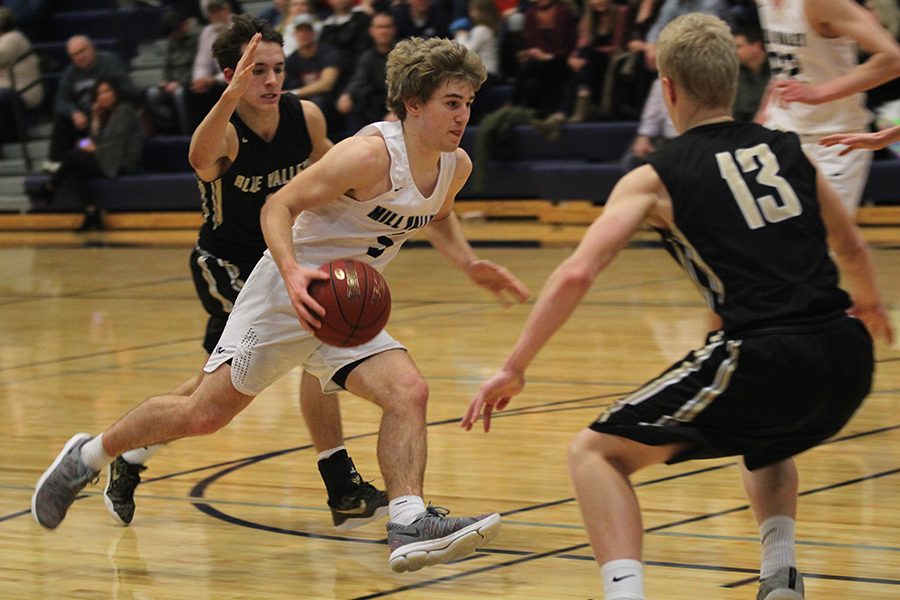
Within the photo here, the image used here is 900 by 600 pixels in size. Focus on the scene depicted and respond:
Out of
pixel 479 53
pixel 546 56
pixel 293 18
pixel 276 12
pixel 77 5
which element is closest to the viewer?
pixel 546 56

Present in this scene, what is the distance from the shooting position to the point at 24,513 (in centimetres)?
478

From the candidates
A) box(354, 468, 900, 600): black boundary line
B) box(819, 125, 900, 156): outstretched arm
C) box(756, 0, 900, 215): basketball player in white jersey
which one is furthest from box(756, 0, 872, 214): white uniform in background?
box(354, 468, 900, 600): black boundary line

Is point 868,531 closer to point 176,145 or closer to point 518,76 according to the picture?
point 518,76

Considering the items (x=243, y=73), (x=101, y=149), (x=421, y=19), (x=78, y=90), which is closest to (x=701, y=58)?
(x=243, y=73)

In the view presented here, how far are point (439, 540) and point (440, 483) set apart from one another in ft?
4.08

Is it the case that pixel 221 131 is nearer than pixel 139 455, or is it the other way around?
pixel 221 131

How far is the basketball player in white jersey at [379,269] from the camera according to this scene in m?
3.78

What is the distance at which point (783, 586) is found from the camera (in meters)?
3.26

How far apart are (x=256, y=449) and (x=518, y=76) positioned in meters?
7.61

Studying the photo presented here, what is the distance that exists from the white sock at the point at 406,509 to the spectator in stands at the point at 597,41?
337 inches

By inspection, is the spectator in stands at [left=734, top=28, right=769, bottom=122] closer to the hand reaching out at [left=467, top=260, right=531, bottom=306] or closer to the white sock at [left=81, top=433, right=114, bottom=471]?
the hand reaching out at [left=467, top=260, right=531, bottom=306]

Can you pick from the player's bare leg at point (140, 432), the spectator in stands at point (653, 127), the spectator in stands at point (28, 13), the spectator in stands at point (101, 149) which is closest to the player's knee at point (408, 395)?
the player's bare leg at point (140, 432)

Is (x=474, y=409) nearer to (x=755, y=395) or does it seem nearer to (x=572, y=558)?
(x=755, y=395)

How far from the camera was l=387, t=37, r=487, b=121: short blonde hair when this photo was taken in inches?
154
